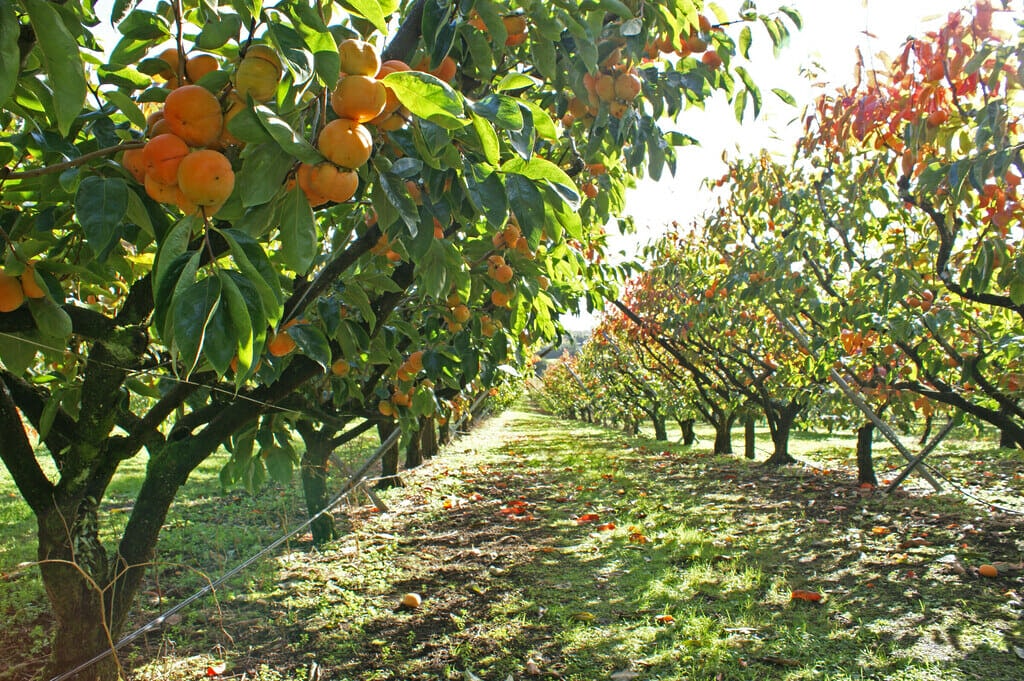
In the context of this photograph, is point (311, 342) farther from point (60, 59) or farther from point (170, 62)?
point (60, 59)

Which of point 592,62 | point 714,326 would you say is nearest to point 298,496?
point 714,326

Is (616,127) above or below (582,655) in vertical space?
above

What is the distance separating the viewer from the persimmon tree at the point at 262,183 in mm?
885

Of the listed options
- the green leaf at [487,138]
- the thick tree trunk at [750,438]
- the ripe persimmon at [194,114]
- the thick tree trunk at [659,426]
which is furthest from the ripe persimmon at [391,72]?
the thick tree trunk at [659,426]

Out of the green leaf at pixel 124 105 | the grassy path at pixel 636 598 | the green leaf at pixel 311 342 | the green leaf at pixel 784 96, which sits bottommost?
the grassy path at pixel 636 598

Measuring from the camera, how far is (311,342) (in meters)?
1.86

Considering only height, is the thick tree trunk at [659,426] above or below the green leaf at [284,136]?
below

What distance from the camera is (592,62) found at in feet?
4.17

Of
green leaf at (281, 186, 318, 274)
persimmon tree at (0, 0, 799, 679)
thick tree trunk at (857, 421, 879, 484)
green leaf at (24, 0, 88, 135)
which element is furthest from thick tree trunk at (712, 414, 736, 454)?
green leaf at (24, 0, 88, 135)

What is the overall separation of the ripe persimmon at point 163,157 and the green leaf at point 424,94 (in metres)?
0.33

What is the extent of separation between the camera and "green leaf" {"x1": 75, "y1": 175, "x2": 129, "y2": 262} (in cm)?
99

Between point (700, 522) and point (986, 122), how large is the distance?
4.32 metres

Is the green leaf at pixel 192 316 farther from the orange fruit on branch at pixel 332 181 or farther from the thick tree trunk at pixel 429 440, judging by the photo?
the thick tree trunk at pixel 429 440

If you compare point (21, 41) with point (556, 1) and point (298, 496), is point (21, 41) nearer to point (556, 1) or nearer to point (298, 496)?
point (556, 1)
